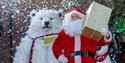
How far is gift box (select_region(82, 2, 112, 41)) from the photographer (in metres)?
4.05

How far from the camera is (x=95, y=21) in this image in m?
4.06

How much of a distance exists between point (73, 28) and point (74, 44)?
18cm

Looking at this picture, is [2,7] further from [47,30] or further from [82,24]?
[82,24]

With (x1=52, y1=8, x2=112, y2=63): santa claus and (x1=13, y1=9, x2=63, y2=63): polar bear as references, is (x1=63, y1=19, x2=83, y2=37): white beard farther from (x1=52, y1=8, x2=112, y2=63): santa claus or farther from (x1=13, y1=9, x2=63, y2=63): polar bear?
(x1=13, y1=9, x2=63, y2=63): polar bear

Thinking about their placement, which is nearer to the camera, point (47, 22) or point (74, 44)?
point (74, 44)

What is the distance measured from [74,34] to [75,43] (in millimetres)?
99

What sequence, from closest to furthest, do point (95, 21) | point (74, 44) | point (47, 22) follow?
point (95, 21) → point (74, 44) → point (47, 22)

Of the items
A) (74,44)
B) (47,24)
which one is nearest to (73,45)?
(74,44)

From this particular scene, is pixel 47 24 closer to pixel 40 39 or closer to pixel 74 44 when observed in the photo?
pixel 40 39

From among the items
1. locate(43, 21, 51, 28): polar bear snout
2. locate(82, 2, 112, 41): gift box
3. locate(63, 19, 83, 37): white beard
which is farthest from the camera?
locate(43, 21, 51, 28): polar bear snout

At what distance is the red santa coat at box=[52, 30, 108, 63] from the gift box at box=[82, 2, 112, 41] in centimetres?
8

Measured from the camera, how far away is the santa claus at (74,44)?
4137mm

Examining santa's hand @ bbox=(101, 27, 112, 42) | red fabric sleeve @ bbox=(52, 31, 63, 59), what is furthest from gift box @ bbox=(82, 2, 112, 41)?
red fabric sleeve @ bbox=(52, 31, 63, 59)

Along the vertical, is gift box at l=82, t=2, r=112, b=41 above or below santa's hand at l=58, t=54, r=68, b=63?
above
